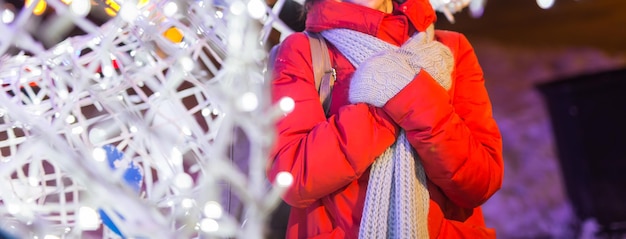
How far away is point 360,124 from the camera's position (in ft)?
2.44

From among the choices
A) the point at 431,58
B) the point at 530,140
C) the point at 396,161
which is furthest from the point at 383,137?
the point at 530,140

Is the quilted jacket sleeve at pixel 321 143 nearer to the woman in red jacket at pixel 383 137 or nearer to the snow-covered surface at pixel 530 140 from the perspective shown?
the woman in red jacket at pixel 383 137

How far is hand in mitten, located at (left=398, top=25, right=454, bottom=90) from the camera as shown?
2.55 ft

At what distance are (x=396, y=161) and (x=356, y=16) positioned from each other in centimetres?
25

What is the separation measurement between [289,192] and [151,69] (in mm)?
254

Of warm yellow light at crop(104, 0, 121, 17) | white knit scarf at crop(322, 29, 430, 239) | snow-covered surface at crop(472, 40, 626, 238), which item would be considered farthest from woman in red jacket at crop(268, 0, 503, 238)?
snow-covered surface at crop(472, 40, 626, 238)

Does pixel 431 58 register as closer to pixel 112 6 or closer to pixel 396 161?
pixel 396 161

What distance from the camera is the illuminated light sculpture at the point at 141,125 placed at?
1.27ft

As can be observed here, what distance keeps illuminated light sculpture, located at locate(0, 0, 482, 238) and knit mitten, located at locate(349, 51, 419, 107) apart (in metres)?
0.14

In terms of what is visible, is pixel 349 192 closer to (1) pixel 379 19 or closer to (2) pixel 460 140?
(2) pixel 460 140

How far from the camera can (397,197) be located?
741 millimetres

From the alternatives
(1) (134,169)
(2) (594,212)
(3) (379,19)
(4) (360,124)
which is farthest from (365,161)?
(2) (594,212)

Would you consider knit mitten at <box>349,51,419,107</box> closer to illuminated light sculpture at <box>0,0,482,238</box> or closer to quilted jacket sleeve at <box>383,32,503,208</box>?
quilted jacket sleeve at <box>383,32,503,208</box>

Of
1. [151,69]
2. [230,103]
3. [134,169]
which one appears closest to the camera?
[230,103]
